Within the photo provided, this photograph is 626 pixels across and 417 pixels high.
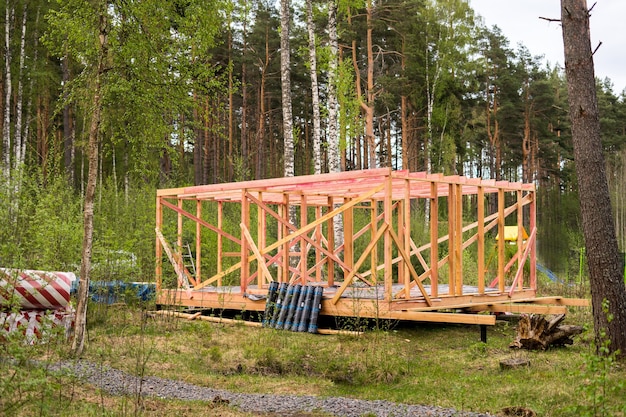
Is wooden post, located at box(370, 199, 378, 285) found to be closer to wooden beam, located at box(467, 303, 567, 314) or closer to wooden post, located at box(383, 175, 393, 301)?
wooden post, located at box(383, 175, 393, 301)

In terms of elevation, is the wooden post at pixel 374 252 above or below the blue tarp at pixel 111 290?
above

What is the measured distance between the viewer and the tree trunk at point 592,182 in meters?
7.07

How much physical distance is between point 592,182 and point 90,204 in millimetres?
5186

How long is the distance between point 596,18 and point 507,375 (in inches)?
146

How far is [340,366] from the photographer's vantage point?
7555 millimetres

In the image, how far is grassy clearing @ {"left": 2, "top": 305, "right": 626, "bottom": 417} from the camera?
5766 mm

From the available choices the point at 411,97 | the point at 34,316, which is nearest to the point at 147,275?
the point at 34,316

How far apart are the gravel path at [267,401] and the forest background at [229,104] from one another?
152 cm

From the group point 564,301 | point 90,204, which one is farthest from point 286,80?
point 90,204

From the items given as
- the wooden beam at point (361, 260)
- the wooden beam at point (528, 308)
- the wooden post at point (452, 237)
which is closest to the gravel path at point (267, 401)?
the wooden beam at point (361, 260)

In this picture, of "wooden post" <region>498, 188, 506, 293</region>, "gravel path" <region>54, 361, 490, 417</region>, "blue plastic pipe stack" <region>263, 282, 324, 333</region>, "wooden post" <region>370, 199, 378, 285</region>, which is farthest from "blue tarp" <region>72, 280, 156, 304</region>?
"wooden post" <region>498, 188, 506, 293</region>

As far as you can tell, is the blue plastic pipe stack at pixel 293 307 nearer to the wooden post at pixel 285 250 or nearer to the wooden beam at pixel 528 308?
the wooden post at pixel 285 250

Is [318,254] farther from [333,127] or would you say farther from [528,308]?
[528,308]

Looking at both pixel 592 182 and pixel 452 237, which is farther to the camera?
pixel 452 237
